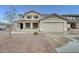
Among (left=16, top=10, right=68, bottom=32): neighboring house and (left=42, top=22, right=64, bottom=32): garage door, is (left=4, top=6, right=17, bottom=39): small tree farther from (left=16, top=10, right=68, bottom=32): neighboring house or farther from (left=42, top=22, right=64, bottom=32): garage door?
(left=42, top=22, right=64, bottom=32): garage door

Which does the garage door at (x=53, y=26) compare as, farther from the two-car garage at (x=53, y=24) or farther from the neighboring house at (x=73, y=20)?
the neighboring house at (x=73, y=20)

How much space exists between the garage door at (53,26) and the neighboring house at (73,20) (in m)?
0.14

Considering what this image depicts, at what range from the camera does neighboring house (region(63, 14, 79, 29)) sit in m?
2.86

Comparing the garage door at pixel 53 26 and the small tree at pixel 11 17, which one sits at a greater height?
the small tree at pixel 11 17

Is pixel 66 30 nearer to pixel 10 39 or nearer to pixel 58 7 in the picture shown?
pixel 58 7

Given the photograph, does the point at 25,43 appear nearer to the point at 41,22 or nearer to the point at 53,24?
the point at 41,22

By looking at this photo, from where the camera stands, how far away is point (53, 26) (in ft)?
9.41

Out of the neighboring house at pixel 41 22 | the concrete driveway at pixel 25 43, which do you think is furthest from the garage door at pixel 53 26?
the concrete driveway at pixel 25 43

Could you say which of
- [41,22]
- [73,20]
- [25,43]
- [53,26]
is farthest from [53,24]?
[25,43]

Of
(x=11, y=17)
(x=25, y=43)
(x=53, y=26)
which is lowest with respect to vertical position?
(x=25, y=43)

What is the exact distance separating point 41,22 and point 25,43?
1.41ft

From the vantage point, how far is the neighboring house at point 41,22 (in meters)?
2.88

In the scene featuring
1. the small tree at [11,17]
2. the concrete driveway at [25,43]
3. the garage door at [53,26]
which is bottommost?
the concrete driveway at [25,43]
